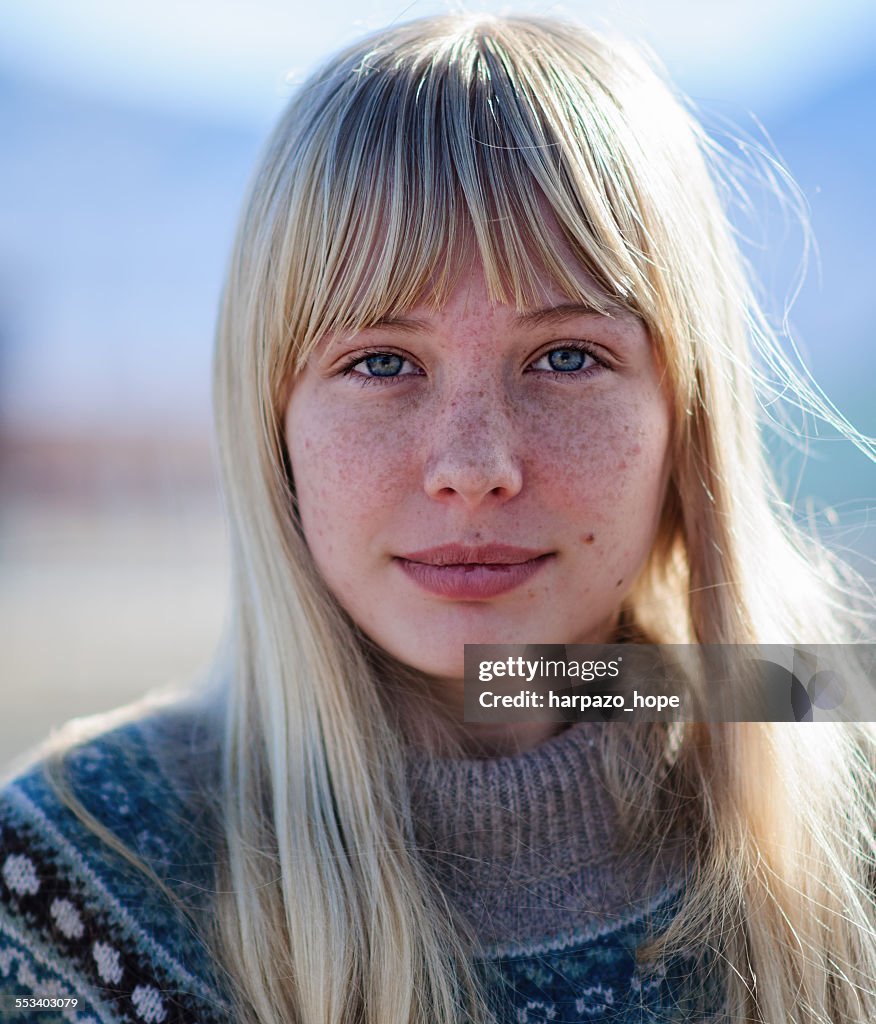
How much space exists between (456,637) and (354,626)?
0.20 meters

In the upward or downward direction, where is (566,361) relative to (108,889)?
upward

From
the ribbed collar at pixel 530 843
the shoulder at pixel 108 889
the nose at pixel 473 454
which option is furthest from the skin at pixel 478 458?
the shoulder at pixel 108 889

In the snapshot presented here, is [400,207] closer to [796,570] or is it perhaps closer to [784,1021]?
[796,570]

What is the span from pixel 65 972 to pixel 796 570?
3.81ft

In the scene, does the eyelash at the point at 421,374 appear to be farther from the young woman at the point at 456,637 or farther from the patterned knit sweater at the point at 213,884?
the patterned knit sweater at the point at 213,884

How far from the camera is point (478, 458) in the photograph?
1.10m

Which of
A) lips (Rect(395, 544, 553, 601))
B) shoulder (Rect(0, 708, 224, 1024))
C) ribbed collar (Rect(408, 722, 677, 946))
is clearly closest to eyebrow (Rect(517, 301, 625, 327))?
lips (Rect(395, 544, 553, 601))

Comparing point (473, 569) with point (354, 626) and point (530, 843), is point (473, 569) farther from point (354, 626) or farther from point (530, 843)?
point (530, 843)

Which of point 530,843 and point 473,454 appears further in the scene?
point 530,843

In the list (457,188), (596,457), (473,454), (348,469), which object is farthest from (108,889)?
(457,188)

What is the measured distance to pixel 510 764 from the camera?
128cm

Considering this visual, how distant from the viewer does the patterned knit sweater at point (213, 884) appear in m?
1.11

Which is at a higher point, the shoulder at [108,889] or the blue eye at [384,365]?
the blue eye at [384,365]

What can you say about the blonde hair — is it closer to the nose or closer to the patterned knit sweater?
the patterned knit sweater
